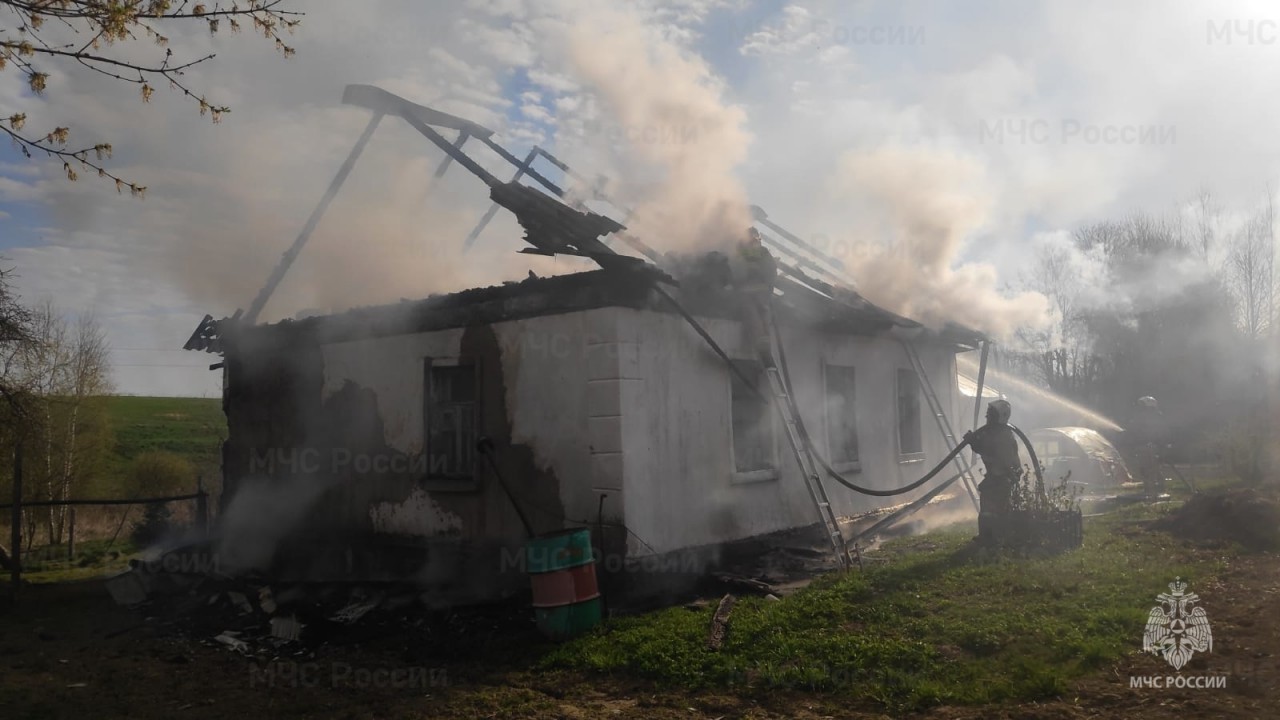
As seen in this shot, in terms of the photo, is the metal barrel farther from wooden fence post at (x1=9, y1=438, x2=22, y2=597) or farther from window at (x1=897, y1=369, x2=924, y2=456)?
window at (x1=897, y1=369, x2=924, y2=456)

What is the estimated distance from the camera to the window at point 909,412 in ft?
49.4

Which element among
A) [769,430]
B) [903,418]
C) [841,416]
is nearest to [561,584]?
[769,430]

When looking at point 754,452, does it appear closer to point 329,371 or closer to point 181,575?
point 329,371

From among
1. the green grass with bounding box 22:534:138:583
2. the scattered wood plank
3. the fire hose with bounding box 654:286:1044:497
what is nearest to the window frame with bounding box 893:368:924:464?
the fire hose with bounding box 654:286:1044:497

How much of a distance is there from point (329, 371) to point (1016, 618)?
31.0 ft

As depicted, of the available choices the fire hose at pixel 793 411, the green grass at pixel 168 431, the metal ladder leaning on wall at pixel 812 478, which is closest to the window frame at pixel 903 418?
the fire hose at pixel 793 411

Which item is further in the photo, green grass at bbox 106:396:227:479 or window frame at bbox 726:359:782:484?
green grass at bbox 106:396:227:479

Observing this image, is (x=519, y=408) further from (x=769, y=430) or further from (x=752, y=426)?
(x=769, y=430)

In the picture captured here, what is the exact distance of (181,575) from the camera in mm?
10891

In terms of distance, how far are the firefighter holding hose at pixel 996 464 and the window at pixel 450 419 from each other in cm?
611

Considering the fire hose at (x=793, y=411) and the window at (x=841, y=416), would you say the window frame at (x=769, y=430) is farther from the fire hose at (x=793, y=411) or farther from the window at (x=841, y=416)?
the window at (x=841, y=416)

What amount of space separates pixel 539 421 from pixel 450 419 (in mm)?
1696

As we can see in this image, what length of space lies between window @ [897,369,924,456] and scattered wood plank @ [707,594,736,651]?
8246 millimetres

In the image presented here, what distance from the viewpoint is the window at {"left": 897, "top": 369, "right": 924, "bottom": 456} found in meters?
15.1
